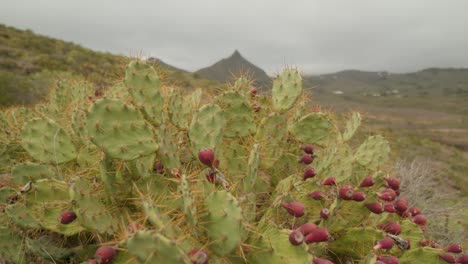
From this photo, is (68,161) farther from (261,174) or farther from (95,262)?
(261,174)

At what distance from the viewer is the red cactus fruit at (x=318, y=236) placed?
5.36 feet

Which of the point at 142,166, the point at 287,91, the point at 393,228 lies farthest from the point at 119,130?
the point at 393,228

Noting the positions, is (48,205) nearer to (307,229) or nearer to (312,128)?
(307,229)

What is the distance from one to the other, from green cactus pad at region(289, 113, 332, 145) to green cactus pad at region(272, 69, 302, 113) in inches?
9.0

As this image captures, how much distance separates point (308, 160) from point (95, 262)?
6.15ft

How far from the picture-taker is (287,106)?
3092 millimetres

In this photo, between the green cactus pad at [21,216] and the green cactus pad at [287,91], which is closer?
the green cactus pad at [21,216]

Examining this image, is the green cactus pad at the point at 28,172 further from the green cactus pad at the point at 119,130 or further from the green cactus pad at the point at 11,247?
the green cactus pad at the point at 119,130

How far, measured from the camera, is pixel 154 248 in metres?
1.35

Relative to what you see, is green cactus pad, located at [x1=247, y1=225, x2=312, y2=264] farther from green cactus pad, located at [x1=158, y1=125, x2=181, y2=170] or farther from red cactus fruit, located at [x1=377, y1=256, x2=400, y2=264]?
green cactus pad, located at [x1=158, y1=125, x2=181, y2=170]

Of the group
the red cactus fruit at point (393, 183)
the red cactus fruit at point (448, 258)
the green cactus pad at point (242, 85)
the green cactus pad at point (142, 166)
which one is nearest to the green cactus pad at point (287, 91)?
the green cactus pad at point (242, 85)

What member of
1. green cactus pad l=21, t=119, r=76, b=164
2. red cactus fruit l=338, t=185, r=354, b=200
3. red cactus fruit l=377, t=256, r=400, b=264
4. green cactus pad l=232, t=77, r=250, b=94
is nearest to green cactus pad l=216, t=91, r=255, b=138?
green cactus pad l=232, t=77, r=250, b=94

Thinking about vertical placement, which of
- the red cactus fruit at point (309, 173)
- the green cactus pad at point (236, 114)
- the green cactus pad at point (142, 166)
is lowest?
the red cactus fruit at point (309, 173)

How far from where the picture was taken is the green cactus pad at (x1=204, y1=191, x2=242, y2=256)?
5.51 feet
